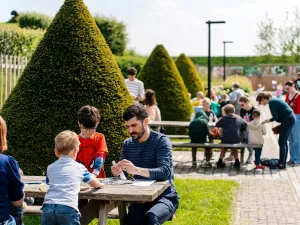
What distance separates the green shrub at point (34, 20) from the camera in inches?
1785

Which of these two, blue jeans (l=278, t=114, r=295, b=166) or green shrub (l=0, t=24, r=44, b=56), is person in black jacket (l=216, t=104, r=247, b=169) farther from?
green shrub (l=0, t=24, r=44, b=56)

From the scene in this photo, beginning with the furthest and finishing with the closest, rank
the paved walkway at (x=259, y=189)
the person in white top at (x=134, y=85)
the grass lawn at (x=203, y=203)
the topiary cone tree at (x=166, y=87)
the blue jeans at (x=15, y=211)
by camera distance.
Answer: the topiary cone tree at (x=166, y=87) → the person in white top at (x=134, y=85) → the paved walkway at (x=259, y=189) → the grass lawn at (x=203, y=203) → the blue jeans at (x=15, y=211)

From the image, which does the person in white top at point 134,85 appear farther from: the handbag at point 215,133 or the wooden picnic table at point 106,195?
the wooden picnic table at point 106,195

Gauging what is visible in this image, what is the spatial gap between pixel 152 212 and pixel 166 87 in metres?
14.2

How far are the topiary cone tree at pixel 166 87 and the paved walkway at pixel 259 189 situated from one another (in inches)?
141

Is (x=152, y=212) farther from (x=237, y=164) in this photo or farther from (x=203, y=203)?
(x=237, y=164)

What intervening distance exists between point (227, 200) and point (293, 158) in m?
5.25

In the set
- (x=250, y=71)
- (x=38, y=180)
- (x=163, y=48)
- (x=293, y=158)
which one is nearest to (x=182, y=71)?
(x=163, y=48)

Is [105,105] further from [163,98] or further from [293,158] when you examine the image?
[163,98]

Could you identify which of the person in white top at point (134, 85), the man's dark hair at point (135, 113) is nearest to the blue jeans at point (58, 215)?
the man's dark hair at point (135, 113)

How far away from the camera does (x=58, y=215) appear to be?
17.6 ft

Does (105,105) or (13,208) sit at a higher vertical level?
(105,105)

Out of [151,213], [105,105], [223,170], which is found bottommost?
[223,170]

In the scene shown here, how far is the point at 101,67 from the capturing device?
8.95 m
